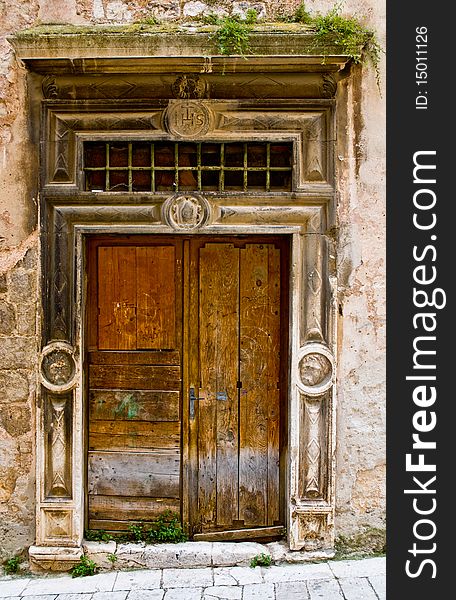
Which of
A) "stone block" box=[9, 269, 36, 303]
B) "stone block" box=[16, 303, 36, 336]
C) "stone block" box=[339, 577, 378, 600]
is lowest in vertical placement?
"stone block" box=[339, 577, 378, 600]

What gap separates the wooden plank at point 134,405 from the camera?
473 centimetres

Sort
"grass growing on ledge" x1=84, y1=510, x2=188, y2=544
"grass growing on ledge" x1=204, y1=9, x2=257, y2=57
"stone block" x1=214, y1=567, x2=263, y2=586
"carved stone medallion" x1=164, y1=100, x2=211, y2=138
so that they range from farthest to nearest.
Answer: "grass growing on ledge" x1=84, y1=510, x2=188, y2=544, "carved stone medallion" x1=164, y1=100, x2=211, y2=138, "stone block" x1=214, y1=567, x2=263, y2=586, "grass growing on ledge" x1=204, y1=9, x2=257, y2=57

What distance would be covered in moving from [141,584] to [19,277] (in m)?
2.29

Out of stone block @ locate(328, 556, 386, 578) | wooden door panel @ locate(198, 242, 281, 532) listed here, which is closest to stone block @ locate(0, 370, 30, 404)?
wooden door panel @ locate(198, 242, 281, 532)

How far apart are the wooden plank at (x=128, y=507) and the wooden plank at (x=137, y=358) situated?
102 cm

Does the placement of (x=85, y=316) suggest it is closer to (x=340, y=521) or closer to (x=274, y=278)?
Result: (x=274, y=278)

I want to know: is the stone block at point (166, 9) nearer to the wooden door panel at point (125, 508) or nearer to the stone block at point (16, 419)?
the stone block at point (16, 419)

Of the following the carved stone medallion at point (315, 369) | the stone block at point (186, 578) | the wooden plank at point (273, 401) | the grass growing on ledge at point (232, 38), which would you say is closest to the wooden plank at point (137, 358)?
the wooden plank at point (273, 401)

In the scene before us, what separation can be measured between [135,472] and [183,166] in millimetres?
2295

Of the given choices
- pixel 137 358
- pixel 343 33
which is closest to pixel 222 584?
pixel 137 358

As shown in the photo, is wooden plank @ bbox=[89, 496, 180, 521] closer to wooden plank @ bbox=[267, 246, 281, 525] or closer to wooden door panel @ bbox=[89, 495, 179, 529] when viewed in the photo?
wooden door panel @ bbox=[89, 495, 179, 529]

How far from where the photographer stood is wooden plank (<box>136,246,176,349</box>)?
4703 millimetres

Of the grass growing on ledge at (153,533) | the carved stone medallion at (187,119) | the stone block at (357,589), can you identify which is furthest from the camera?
the grass growing on ledge at (153,533)

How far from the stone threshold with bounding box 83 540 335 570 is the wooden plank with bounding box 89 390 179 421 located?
936 mm
